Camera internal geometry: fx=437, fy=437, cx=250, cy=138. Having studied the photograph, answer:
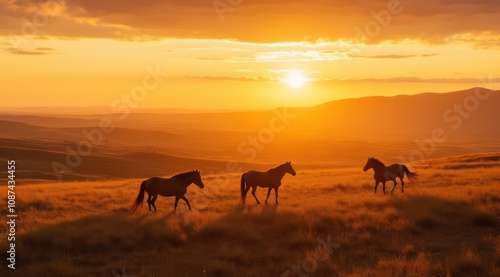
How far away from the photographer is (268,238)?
552 inches

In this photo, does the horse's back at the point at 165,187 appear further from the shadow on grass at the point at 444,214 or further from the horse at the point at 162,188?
the shadow on grass at the point at 444,214

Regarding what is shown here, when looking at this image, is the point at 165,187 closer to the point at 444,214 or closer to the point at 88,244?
the point at 88,244

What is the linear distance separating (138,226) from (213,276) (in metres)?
4.87

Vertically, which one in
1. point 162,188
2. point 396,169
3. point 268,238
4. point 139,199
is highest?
point 396,169

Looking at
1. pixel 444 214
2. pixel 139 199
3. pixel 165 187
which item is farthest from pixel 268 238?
pixel 444 214

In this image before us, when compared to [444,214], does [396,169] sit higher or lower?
higher

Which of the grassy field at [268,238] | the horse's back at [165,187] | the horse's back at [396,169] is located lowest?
the grassy field at [268,238]

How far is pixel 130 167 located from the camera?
72.3m

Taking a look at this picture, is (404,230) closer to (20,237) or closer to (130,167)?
(20,237)

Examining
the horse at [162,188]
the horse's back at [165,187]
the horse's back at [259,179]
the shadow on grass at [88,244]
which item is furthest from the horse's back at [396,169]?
the shadow on grass at [88,244]

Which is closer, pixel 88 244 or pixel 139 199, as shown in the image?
pixel 88 244

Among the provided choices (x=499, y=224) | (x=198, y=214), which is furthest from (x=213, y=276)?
(x=499, y=224)

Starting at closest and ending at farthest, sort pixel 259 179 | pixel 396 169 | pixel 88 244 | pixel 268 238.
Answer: pixel 88 244 → pixel 268 238 → pixel 259 179 → pixel 396 169

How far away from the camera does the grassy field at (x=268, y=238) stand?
36.6 feet
